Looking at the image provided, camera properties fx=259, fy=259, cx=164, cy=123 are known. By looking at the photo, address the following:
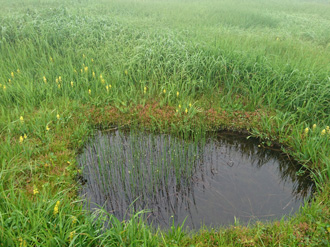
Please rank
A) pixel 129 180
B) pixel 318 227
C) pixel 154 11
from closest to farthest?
pixel 318 227 → pixel 129 180 → pixel 154 11

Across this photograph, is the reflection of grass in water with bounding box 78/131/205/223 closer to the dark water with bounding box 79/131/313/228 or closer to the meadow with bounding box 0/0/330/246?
the dark water with bounding box 79/131/313/228

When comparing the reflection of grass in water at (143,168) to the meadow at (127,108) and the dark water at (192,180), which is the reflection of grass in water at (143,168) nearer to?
the dark water at (192,180)

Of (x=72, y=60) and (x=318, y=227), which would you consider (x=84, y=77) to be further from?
(x=318, y=227)

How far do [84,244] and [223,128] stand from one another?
293 cm

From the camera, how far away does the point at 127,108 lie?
4617mm

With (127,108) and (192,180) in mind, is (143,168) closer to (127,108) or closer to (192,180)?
(192,180)

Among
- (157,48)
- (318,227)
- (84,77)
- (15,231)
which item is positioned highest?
(157,48)

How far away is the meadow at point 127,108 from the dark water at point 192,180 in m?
0.18

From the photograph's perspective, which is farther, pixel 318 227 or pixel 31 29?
pixel 31 29

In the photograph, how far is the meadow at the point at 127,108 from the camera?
2514 mm

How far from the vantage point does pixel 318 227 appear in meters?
2.56

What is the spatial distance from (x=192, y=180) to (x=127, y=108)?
1.87 metres

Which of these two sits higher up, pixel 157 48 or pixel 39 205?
pixel 157 48

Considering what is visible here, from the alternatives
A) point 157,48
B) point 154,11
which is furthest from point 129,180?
point 154,11
